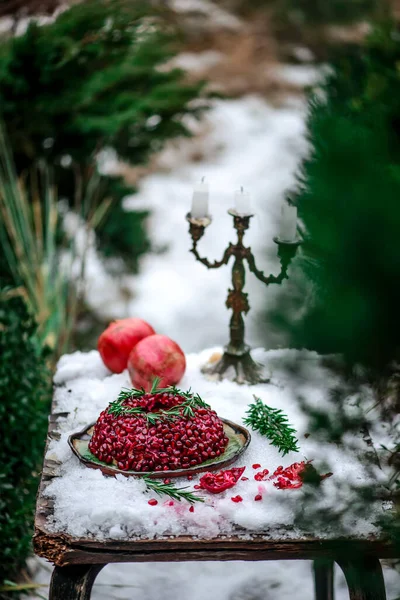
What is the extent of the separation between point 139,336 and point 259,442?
1.60 ft

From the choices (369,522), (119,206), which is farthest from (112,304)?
(369,522)

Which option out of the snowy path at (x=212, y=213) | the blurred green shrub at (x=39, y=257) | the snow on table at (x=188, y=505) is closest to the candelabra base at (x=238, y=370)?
the snow on table at (x=188, y=505)

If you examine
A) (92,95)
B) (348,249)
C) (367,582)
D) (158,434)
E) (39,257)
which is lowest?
(39,257)

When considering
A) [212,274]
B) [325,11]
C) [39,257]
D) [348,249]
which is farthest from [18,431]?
[325,11]

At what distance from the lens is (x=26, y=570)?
2346mm

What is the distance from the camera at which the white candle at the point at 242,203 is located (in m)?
1.92

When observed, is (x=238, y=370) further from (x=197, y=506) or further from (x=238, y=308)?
(x=197, y=506)

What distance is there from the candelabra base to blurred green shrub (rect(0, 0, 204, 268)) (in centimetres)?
189

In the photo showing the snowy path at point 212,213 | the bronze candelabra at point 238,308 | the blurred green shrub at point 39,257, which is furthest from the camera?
the snowy path at point 212,213

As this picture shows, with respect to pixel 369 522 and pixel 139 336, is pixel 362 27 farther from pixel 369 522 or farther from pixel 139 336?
pixel 369 522

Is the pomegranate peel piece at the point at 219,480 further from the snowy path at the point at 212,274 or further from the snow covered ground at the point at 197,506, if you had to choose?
the snowy path at the point at 212,274

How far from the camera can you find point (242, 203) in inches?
75.8

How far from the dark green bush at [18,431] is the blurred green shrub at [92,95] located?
1.55 metres

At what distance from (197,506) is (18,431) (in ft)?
3.02
